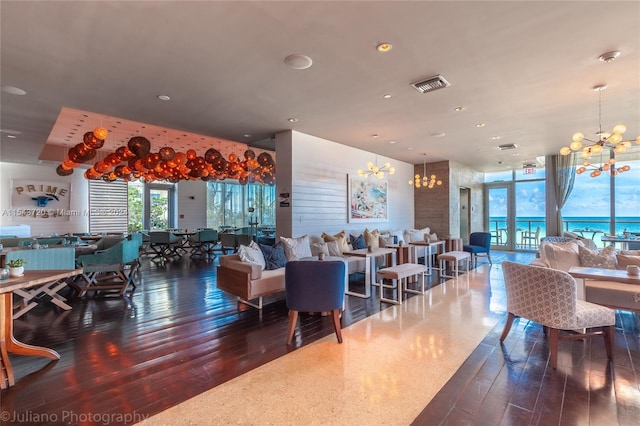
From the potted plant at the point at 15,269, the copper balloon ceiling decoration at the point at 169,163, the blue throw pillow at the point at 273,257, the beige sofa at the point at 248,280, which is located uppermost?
the copper balloon ceiling decoration at the point at 169,163

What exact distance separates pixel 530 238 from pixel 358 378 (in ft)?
37.5

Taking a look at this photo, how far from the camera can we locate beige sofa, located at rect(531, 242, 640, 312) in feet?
10.8

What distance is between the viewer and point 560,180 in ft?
29.2

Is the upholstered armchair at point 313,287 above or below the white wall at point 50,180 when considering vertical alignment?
below

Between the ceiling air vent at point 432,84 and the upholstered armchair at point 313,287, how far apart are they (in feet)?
8.55

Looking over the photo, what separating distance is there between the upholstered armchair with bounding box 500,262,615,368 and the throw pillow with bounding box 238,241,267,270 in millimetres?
3241

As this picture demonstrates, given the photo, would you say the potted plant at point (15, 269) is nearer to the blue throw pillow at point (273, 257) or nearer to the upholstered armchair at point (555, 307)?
the blue throw pillow at point (273, 257)

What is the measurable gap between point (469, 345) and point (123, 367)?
133 inches

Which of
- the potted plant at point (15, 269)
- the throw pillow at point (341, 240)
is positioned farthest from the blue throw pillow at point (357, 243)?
the potted plant at point (15, 269)

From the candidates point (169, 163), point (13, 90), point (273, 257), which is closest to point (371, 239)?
point (273, 257)

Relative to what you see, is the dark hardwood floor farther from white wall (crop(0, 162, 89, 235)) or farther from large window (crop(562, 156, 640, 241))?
white wall (crop(0, 162, 89, 235))

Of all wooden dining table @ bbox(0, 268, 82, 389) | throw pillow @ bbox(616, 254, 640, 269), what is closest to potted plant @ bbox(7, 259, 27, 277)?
wooden dining table @ bbox(0, 268, 82, 389)

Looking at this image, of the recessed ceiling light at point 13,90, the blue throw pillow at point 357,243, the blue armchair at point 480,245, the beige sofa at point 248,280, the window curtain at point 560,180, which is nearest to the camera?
the recessed ceiling light at point 13,90

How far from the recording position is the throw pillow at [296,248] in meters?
5.22
